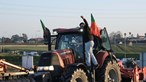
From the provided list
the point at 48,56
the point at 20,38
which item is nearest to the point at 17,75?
the point at 48,56

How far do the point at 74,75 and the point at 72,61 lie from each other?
1.18m

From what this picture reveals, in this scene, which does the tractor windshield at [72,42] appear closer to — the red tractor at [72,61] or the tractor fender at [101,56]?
the red tractor at [72,61]

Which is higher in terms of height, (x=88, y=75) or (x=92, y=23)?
(x=92, y=23)

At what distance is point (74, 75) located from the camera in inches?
496

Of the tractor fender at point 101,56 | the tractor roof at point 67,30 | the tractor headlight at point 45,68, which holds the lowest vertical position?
the tractor headlight at point 45,68

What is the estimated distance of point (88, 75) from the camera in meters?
13.6

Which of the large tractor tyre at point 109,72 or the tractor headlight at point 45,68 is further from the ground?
Answer: the tractor headlight at point 45,68

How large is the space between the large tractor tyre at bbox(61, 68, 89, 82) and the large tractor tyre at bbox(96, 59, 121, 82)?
3.50 feet

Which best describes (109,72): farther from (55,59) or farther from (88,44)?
(55,59)

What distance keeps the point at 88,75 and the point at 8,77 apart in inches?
107

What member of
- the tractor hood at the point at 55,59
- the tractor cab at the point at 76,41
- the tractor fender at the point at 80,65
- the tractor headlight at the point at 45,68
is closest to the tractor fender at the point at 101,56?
the tractor cab at the point at 76,41

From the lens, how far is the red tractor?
12734 mm

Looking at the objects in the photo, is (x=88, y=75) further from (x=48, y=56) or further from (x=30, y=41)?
(x=30, y=41)

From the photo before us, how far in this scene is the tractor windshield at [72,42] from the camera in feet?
45.8
